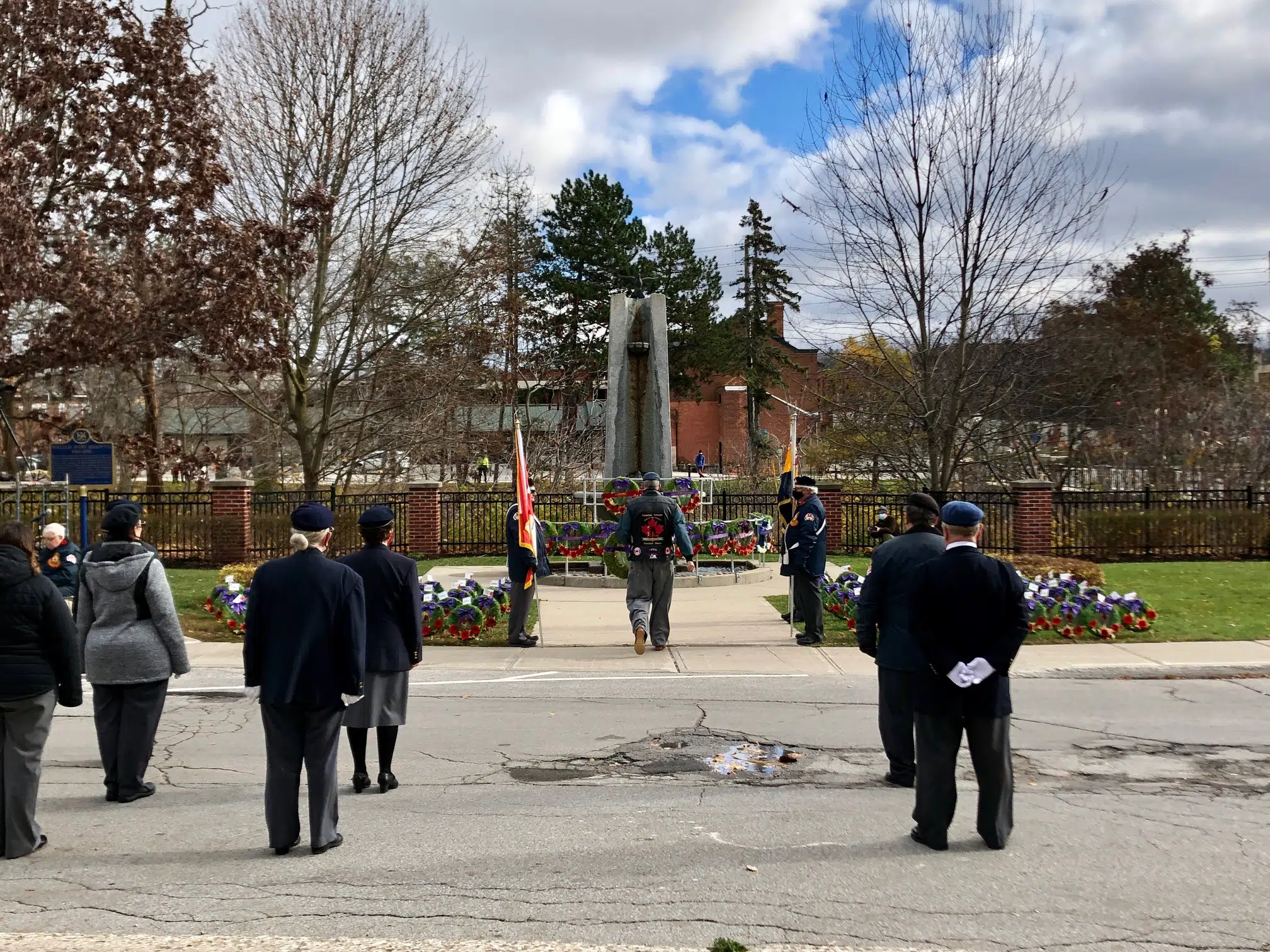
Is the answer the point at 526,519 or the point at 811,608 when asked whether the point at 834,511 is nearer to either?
the point at 811,608

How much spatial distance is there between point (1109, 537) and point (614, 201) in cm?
3566

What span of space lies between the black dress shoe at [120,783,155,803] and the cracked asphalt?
7 centimetres

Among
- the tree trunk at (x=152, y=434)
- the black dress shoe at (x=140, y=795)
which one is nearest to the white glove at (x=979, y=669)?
the black dress shoe at (x=140, y=795)

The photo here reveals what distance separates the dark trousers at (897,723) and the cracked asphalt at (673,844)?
25cm

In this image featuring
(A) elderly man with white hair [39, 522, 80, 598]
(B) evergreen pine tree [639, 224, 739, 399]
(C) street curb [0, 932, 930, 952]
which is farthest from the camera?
(B) evergreen pine tree [639, 224, 739, 399]

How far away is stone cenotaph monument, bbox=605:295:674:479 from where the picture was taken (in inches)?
749

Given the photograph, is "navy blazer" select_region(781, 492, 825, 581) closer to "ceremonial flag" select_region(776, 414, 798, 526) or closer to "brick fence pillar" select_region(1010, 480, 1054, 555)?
"ceremonial flag" select_region(776, 414, 798, 526)

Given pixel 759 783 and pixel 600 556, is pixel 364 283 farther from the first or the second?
pixel 759 783

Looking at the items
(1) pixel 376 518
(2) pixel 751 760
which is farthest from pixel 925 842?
(1) pixel 376 518

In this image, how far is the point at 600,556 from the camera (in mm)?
18625

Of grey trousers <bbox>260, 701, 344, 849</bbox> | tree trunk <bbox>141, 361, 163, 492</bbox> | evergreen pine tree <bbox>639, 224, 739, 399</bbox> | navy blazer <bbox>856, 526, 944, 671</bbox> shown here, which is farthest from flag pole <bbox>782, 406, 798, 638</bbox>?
evergreen pine tree <bbox>639, 224, 739, 399</bbox>

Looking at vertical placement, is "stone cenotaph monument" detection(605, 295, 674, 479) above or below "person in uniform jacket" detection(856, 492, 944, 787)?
above

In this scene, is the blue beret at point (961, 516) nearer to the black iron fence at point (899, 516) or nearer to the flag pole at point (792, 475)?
the flag pole at point (792, 475)

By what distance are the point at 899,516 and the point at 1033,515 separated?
121 inches
